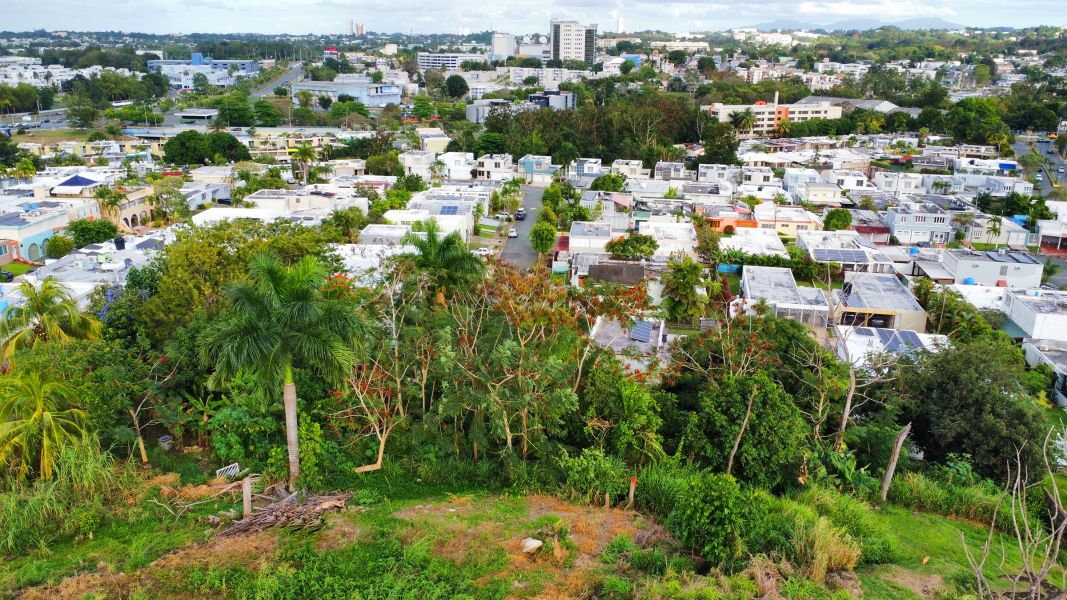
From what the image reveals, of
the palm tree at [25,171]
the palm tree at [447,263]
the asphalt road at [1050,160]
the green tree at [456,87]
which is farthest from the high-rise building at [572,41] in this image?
the palm tree at [447,263]

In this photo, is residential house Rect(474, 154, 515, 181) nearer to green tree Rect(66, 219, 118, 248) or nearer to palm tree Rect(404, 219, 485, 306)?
green tree Rect(66, 219, 118, 248)

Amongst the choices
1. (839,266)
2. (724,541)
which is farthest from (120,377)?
(839,266)

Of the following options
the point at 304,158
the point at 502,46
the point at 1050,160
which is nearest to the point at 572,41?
the point at 502,46

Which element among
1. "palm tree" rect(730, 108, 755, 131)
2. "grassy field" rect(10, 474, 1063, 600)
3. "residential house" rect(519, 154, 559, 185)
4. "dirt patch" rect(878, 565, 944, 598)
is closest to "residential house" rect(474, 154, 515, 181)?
"residential house" rect(519, 154, 559, 185)

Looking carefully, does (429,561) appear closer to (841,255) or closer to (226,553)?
(226,553)

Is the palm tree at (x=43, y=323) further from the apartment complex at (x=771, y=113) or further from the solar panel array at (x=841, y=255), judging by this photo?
the apartment complex at (x=771, y=113)

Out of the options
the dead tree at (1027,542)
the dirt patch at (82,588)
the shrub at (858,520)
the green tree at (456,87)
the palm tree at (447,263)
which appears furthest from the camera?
the green tree at (456,87)
